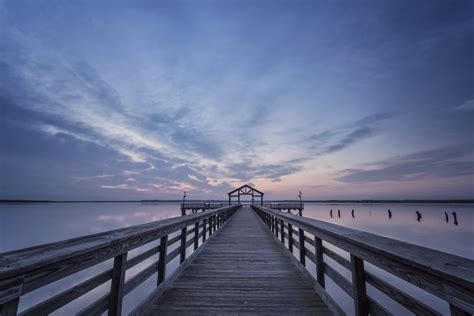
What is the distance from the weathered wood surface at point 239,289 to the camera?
285 cm

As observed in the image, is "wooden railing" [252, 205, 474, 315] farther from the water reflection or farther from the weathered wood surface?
the water reflection

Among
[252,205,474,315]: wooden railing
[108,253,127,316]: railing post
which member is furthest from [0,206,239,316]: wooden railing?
[252,205,474,315]: wooden railing

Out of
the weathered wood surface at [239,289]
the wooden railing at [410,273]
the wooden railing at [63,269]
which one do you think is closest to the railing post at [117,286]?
the wooden railing at [63,269]

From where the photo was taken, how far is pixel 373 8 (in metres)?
10.5

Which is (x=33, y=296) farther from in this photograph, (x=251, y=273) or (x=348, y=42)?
(x=348, y=42)

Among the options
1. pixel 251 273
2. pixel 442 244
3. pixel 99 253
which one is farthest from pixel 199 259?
pixel 442 244

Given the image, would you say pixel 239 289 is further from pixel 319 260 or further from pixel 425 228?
pixel 425 228

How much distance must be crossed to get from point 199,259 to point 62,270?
13.3 feet

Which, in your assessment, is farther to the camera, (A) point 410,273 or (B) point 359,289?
(B) point 359,289

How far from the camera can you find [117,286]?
2203mm

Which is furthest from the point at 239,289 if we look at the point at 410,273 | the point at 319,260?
the point at 410,273

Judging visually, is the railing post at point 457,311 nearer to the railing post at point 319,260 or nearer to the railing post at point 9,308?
the railing post at point 319,260

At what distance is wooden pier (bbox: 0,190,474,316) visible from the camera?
123 cm

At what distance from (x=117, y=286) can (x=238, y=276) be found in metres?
2.46
